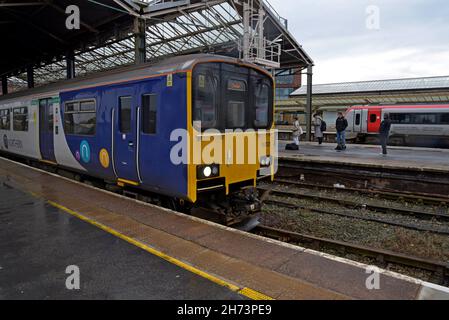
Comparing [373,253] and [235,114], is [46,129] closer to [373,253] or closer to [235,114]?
[235,114]

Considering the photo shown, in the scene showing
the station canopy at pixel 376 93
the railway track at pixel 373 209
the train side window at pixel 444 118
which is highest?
the station canopy at pixel 376 93

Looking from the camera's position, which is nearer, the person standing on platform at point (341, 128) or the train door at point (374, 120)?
the person standing on platform at point (341, 128)

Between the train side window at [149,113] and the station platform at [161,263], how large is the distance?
1446 mm

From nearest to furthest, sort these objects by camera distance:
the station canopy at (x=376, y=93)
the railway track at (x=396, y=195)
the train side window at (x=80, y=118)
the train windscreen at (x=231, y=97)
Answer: the train windscreen at (x=231, y=97) → the train side window at (x=80, y=118) → the railway track at (x=396, y=195) → the station canopy at (x=376, y=93)

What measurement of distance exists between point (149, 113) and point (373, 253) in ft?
14.9

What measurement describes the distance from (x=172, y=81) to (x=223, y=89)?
0.92 meters

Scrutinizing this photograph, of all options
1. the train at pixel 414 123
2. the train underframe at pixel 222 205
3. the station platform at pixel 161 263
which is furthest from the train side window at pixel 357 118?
the station platform at pixel 161 263

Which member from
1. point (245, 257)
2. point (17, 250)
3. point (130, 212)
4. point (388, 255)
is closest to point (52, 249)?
point (17, 250)

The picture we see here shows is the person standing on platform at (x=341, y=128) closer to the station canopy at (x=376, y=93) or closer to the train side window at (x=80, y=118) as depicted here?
the train side window at (x=80, y=118)

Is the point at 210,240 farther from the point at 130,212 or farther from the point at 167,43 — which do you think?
the point at 167,43

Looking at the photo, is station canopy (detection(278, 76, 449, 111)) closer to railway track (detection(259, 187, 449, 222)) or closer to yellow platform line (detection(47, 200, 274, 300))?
railway track (detection(259, 187, 449, 222))

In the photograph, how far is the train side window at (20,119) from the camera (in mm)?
11359

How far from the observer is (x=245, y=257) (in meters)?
4.07

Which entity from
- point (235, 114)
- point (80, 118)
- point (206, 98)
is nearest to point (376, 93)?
point (235, 114)
